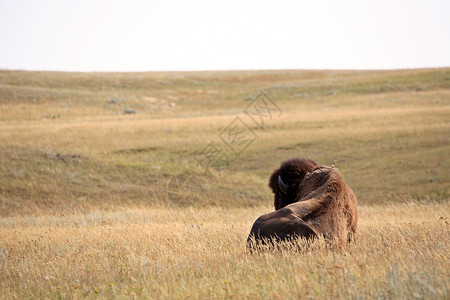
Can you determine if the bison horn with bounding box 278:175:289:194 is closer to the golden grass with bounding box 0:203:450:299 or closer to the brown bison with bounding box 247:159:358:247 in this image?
the brown bison with bounding box 247:159:358:247

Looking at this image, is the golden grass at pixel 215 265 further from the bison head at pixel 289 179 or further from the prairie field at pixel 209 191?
the bison head at pixel 289 179

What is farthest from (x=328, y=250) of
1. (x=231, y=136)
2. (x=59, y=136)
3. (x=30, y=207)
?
(x=59, y=136)

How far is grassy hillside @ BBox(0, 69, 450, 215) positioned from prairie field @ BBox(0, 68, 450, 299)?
0.09m

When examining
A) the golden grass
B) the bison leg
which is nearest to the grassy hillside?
the golden grass

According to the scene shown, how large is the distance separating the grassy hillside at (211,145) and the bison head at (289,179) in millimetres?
7186

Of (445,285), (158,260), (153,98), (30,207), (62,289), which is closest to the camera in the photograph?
(445,285)

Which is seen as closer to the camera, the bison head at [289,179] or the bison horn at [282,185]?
the bison horn at [282,185]

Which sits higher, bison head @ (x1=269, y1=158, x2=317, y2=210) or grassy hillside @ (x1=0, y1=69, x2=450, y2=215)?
bison head @ (x1=269, y1=158, x2=317, y2=210)

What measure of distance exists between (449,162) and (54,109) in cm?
3106

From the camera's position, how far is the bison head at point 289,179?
6859 millimetres

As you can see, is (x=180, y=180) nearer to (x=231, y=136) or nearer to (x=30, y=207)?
(x=30, y=207)

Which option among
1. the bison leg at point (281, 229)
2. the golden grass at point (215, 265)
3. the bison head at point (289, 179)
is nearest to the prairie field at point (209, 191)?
the golden grass at point (215, 265)

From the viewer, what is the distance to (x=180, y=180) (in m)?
17.0

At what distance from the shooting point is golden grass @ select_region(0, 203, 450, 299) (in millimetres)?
4098
